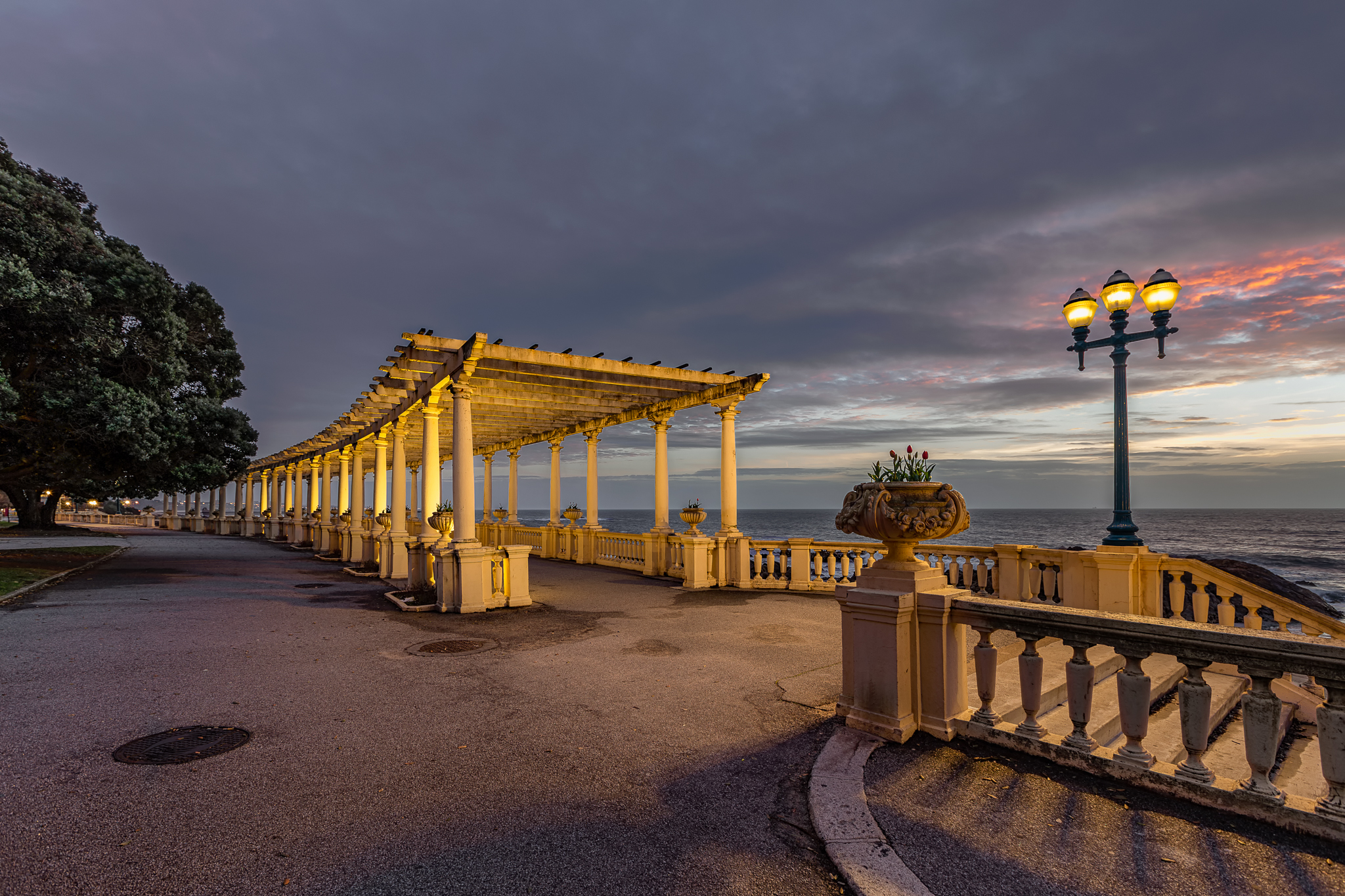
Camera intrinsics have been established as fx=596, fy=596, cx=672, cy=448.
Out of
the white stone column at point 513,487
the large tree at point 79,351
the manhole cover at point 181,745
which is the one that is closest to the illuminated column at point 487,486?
the white stone column at point 513,487

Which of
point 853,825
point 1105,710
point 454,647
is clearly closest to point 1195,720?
point 1105,710

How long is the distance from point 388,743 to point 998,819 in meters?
4.07

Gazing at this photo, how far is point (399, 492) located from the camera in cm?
1473

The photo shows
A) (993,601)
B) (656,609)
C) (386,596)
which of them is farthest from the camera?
(386,596)

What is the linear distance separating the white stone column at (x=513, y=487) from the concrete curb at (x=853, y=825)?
66.0ft

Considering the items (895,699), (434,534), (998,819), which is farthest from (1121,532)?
(434,534)

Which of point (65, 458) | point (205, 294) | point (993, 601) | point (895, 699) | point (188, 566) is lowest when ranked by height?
point (188, 566)

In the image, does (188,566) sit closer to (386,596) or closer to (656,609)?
(386,596)

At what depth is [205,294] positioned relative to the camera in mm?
22844

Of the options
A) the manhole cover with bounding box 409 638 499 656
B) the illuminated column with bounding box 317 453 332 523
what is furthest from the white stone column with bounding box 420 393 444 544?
the illuminated column with bounding box 317 453 332 523

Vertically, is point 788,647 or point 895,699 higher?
point 895,699

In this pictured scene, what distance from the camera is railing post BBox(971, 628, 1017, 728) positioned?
424cm

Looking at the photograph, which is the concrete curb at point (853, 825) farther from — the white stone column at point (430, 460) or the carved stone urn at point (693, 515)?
the white stone column at point (430, 460)

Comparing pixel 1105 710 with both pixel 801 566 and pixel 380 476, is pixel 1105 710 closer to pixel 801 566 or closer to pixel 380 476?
pixel 801 566
